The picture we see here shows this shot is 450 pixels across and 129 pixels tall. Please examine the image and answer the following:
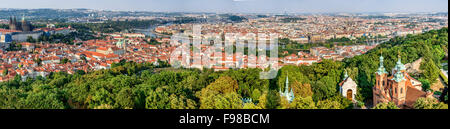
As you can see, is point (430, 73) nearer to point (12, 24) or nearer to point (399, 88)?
point (399, 88)

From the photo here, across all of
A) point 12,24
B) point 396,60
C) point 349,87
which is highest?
point 12,24

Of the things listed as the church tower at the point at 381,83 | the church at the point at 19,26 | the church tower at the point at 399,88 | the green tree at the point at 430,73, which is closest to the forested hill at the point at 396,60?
the green tree at the point at 430,73

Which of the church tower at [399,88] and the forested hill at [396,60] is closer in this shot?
the church tower at [399,88]

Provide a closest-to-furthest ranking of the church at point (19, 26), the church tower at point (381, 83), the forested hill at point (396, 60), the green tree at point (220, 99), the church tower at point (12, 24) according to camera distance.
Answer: the green tree at point (220, 99) < the church tower at point (381, 83) < the forested hill at point (396, 60) < the church tower at point (12, 24) < the church at point (19, 26)

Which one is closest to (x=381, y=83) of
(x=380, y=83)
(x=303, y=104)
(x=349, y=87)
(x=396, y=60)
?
(x=380, y=83)

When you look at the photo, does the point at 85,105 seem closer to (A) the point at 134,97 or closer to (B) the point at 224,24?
(A) the point at 134,97

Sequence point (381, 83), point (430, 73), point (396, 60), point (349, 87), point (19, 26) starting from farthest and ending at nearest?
point (19, 26)
point (396, 60)
point (430, 73)
point (349, 87)
point (381, 83)

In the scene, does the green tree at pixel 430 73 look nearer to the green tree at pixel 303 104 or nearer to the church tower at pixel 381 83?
the church tower at pixel 381 83

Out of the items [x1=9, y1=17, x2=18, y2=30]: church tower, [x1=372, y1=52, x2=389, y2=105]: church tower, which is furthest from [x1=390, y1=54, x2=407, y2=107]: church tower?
[x1=9, y1=17, x2=18, y2=30]: church tower

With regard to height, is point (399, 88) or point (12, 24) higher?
point (12, 24)
